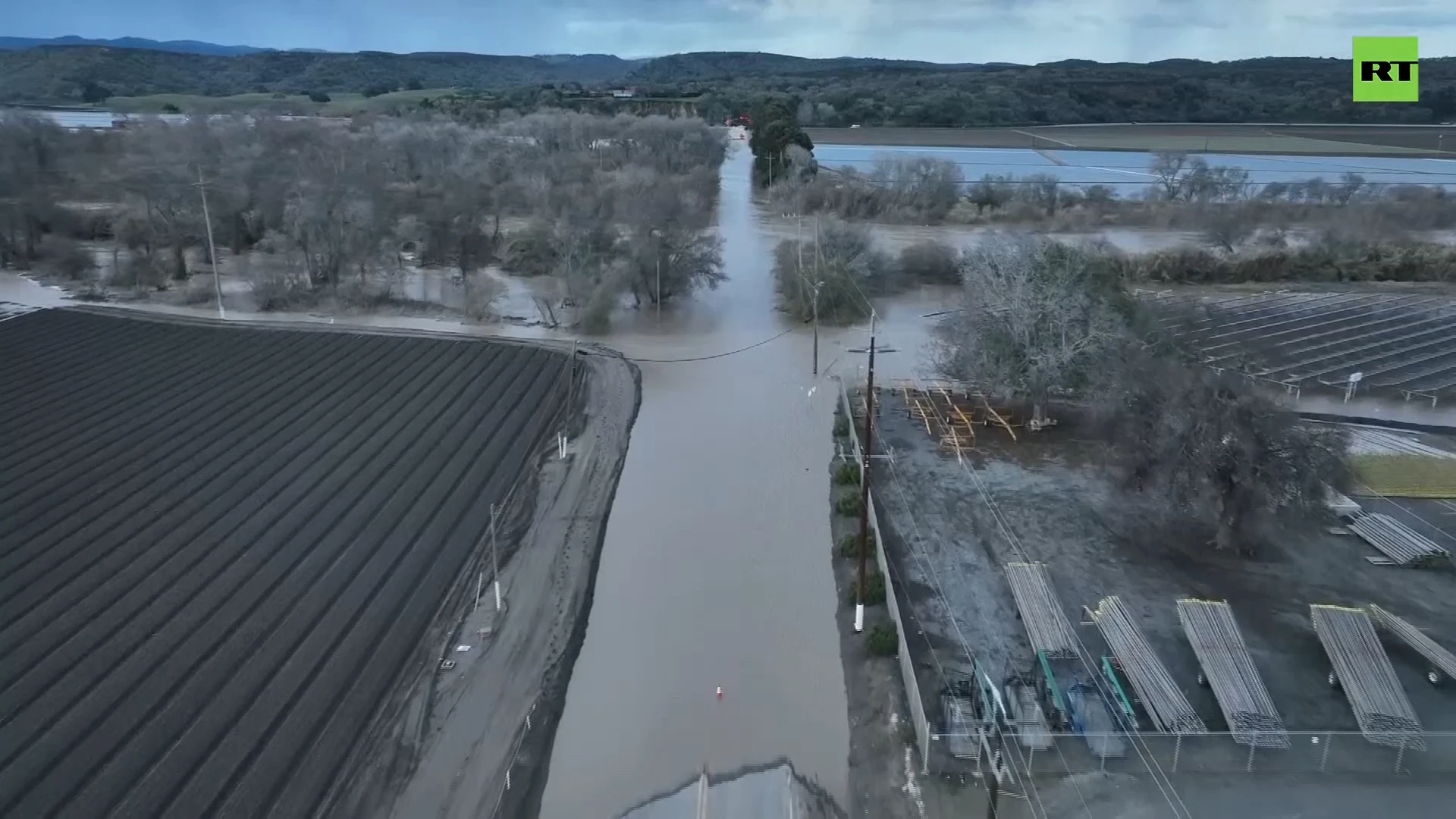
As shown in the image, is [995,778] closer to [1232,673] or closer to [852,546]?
[1232,673]

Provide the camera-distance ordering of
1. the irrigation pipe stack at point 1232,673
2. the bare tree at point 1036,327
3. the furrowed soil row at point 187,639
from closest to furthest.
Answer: the irrigation pipe stack at point 1232,673, the furrowed soil row at point 187,639, the bare tree at point 1036,327

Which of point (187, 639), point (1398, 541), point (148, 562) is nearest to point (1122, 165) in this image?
point (1398, 541)

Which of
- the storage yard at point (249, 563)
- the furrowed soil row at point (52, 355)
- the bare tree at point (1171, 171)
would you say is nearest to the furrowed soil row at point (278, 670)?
the storage yard at point (249, 563)

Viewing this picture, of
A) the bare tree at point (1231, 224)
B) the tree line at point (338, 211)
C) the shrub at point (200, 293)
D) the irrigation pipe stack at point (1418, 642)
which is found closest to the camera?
the irrigation pipe stack at point (1418, 642)

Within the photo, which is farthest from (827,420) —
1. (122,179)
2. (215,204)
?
(122,179)

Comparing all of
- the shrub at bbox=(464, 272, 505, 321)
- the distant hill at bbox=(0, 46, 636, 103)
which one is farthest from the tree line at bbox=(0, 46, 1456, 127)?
the shrub at bbox=(464, 272, 505, 321)

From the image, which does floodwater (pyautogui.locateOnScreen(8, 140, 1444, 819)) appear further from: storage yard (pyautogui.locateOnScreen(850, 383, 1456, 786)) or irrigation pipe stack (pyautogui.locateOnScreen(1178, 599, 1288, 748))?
irrigation pipe stack (pyautogui.locateOnScreen(1178, 599, 1288, 748))

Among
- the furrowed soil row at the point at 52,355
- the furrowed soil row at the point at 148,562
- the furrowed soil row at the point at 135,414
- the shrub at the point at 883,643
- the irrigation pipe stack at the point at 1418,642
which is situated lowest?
the irrigation pipe stack at the point at 1418,642

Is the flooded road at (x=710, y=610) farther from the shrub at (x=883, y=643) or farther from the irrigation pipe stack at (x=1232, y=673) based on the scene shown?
the irrigation pipe stack at (x=1232, y=673)
